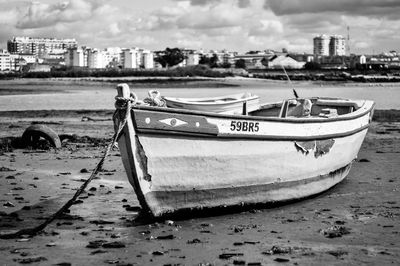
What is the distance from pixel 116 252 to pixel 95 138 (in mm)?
12068

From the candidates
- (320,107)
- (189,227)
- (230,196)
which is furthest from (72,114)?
(189,227)

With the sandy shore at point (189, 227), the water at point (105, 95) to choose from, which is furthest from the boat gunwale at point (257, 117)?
the water at point (105, 95)

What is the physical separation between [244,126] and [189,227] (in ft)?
5.22

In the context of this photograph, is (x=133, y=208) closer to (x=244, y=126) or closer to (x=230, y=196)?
(x=230, y=196)

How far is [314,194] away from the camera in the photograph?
11.0 meters

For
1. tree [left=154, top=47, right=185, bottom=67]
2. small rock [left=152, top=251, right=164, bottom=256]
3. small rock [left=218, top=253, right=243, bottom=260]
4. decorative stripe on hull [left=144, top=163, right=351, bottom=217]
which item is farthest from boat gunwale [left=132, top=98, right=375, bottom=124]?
tree [left=154, top=47, right=185, bottom=67]

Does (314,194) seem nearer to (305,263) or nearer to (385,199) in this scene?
(385,199)

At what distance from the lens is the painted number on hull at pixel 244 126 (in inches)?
357

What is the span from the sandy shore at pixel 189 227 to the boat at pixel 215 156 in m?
0.28

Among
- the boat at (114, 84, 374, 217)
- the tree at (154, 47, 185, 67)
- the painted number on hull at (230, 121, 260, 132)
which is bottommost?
the boat at (114, 84, 374, 217)

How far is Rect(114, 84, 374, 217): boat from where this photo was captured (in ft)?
27.8

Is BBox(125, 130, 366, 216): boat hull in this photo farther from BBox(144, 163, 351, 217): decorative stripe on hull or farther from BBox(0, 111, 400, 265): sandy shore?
BBox(0, 111, 400, 265): sandy shore

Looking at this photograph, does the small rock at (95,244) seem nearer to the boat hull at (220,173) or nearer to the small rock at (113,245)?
the small rock at (113,245)

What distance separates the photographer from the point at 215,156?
8.98 meters
